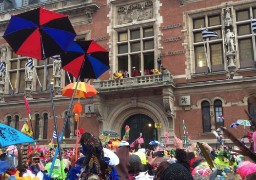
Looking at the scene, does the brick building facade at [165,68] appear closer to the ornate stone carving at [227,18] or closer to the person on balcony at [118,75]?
the ornate stone carving at [227,18]

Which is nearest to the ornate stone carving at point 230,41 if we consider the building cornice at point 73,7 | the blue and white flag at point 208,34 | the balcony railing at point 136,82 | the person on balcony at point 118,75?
the blue and white flag at point 208,34

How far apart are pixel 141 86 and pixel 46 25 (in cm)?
1193

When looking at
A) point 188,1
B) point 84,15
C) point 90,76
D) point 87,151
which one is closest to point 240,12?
point 188,1

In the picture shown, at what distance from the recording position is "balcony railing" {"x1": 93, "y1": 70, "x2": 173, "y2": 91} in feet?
54.3

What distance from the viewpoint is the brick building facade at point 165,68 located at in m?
16.5

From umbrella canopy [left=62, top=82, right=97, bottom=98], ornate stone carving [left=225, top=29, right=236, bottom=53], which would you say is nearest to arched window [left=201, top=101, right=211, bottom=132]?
ornate stone carving [left=225, top=29, right=236, bottom=53]

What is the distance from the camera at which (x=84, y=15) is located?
2080cm

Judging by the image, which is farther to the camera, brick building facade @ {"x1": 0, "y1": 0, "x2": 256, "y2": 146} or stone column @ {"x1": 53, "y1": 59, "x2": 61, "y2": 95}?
stone column @ {"x1": 53, "y1": 59, "x2": 61, "y2": 95}

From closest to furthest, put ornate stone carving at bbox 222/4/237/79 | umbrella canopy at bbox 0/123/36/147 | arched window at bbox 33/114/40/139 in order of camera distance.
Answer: umbrella canopy at bbox 0/123/36/147, ornate stone carving at bbox 222/4/237/79, arched window at bbox 33/114/40/139

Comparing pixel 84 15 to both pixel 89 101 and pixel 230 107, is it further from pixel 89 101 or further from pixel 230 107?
pixel 230 107

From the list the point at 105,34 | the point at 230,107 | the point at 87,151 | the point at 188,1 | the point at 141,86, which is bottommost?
the point at 87,151

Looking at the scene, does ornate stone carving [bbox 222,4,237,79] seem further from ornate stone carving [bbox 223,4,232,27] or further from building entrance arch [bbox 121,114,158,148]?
building entrance arch [bbox 121,114,158,148]

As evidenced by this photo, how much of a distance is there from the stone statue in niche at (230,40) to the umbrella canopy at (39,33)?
12605 millimetres

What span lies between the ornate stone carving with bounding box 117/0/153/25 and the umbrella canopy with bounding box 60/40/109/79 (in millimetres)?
13057
